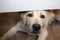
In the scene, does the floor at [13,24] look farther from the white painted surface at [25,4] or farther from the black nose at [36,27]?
the white painted surface at [25,4]

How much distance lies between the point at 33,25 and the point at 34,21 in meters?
0.04

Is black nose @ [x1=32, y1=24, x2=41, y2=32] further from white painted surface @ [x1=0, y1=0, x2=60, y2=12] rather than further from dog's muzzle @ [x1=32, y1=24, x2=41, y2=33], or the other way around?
white painted surface @ [x1=0, y1=0, x2=60, y2=12]

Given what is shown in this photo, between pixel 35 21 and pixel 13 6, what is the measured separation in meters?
0.40

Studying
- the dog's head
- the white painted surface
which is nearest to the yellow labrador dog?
the dog's head

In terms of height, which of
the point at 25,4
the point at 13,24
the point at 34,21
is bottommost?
the point at 13,24

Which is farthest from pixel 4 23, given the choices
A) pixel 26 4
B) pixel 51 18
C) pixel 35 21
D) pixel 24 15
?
pixel 26 4

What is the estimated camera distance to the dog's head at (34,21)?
1464 millimetres

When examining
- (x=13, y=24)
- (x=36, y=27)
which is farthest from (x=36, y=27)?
(x=13, y=24)

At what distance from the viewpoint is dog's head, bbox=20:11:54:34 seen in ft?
4.80

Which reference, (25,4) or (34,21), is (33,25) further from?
(25,4)

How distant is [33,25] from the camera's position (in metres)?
1.46

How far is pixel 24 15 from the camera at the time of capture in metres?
1.51

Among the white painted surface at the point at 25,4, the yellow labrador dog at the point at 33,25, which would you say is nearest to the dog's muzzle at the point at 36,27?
the yellow labrador dog at the point at 33,25

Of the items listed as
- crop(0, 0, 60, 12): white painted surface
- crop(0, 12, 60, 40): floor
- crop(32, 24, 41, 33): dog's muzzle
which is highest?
crop(0, 0, 60, 12): white painted surface
